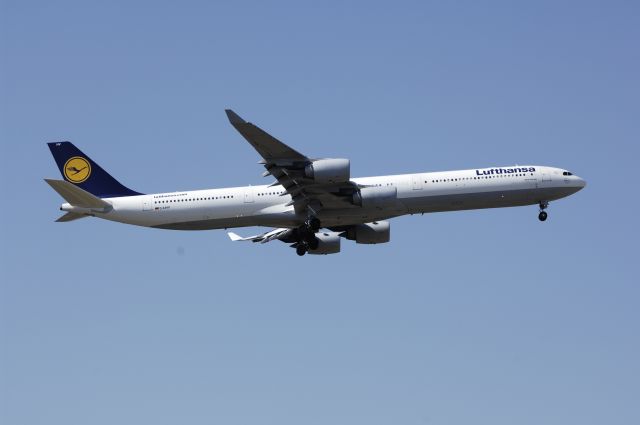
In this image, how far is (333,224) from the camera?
68.6 m

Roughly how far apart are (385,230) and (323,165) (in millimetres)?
12231

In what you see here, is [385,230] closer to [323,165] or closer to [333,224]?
[333,224]

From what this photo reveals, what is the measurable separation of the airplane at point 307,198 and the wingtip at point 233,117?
572 centimetres

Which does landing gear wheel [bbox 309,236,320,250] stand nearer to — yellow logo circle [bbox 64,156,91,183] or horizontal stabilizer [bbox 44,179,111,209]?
horizontal stabilizer [bbox 44,179,111,209]

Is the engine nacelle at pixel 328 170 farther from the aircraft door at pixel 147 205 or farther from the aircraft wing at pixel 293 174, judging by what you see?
the aircraft door at pixel 147 205

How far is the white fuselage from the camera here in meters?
66.4

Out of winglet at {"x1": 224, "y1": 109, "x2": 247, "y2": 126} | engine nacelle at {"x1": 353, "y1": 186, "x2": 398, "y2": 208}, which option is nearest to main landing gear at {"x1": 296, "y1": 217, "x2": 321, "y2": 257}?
engine nacelle at {"x1": 353, "y1": 186, "x2": 398, "y2": 208}

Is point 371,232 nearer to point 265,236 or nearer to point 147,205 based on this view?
point 265,236

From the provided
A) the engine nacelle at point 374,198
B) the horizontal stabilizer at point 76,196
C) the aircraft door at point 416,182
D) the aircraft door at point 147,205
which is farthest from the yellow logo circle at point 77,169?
the aircraft door at point 416,182

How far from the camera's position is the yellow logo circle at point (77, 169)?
70688mm

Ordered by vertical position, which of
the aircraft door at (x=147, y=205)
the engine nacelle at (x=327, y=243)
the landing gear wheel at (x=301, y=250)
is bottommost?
the landing gear wheel at (x=301, y=250)

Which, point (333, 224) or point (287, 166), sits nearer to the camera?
point (287, 166)

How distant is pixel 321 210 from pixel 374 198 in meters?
3.80

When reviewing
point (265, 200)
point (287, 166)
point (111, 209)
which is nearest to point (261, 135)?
point (287, 166)
